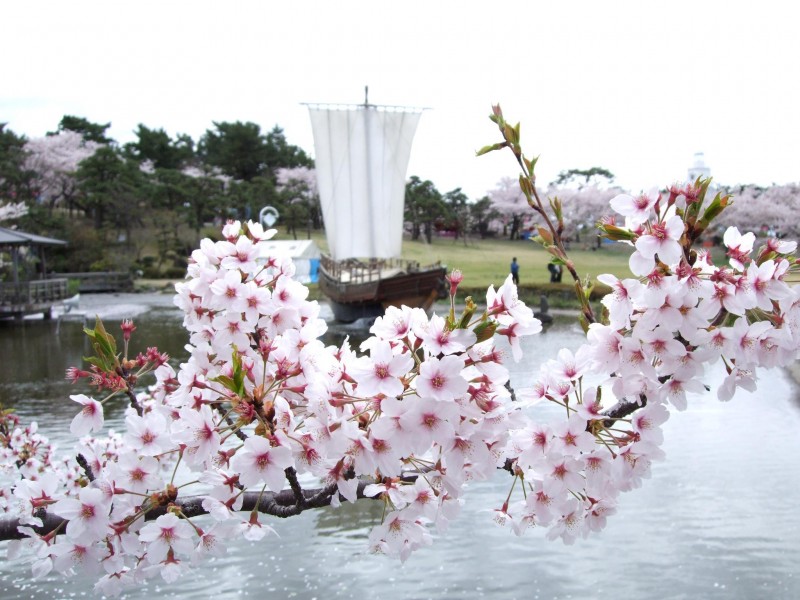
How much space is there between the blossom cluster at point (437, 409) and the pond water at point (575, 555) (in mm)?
4982

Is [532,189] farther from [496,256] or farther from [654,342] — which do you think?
[496,256]

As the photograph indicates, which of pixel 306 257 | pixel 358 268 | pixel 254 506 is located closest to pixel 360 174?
pixel 358 268

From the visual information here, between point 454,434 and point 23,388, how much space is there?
50.1ft

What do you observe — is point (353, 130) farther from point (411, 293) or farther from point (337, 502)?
point (337, 502)

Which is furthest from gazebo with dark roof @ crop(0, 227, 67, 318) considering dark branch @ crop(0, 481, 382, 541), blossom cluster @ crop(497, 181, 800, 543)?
blossom cluster @ crop(497, 181, 800, 543)

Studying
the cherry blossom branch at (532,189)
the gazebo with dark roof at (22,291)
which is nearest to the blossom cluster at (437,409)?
the cherry blossom branch at (532,189)

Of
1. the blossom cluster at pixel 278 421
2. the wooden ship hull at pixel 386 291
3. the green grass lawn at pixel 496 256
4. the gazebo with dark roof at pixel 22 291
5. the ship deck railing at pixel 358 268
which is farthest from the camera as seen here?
the green grass lawn at pixel 496 256

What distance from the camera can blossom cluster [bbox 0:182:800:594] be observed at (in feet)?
4.58

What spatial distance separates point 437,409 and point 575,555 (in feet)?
20.6

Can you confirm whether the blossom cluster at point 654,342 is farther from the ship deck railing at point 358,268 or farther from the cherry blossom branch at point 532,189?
the ship deck railing at point 358,268

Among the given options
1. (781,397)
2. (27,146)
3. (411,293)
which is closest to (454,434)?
(781,397)

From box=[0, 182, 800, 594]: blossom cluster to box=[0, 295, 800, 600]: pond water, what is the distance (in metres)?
4.98

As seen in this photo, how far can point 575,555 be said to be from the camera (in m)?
7.02

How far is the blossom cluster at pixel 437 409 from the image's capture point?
4.58ft
